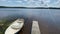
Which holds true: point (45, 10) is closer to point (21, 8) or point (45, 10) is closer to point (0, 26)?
point (21, 8)

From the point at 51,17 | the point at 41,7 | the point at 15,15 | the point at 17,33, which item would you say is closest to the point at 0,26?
the point at 17,33

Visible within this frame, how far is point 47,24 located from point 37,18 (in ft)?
0.66

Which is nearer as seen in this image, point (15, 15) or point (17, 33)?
point (17, 33)

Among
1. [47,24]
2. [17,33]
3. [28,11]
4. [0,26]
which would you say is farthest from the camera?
[28,11]

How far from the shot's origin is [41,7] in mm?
1877

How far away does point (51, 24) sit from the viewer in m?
1.82

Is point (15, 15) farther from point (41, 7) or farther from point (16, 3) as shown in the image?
point (41, 7)

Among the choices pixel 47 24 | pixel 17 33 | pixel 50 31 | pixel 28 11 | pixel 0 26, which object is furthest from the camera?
pixel 28 11

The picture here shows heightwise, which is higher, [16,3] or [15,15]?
[16,3]

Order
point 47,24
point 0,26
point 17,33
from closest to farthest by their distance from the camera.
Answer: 1. point 17,33
2. point 0,26
3. point 47,24

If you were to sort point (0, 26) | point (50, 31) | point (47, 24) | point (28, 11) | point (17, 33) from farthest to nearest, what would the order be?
point (28, 11) → point (47, 24) → point (50, 31) → point (0, 26) → point (17, 33)

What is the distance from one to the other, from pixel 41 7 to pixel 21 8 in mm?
321

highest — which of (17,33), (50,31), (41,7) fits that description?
(41,7)

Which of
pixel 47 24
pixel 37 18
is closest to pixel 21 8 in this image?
pixel 37 18
